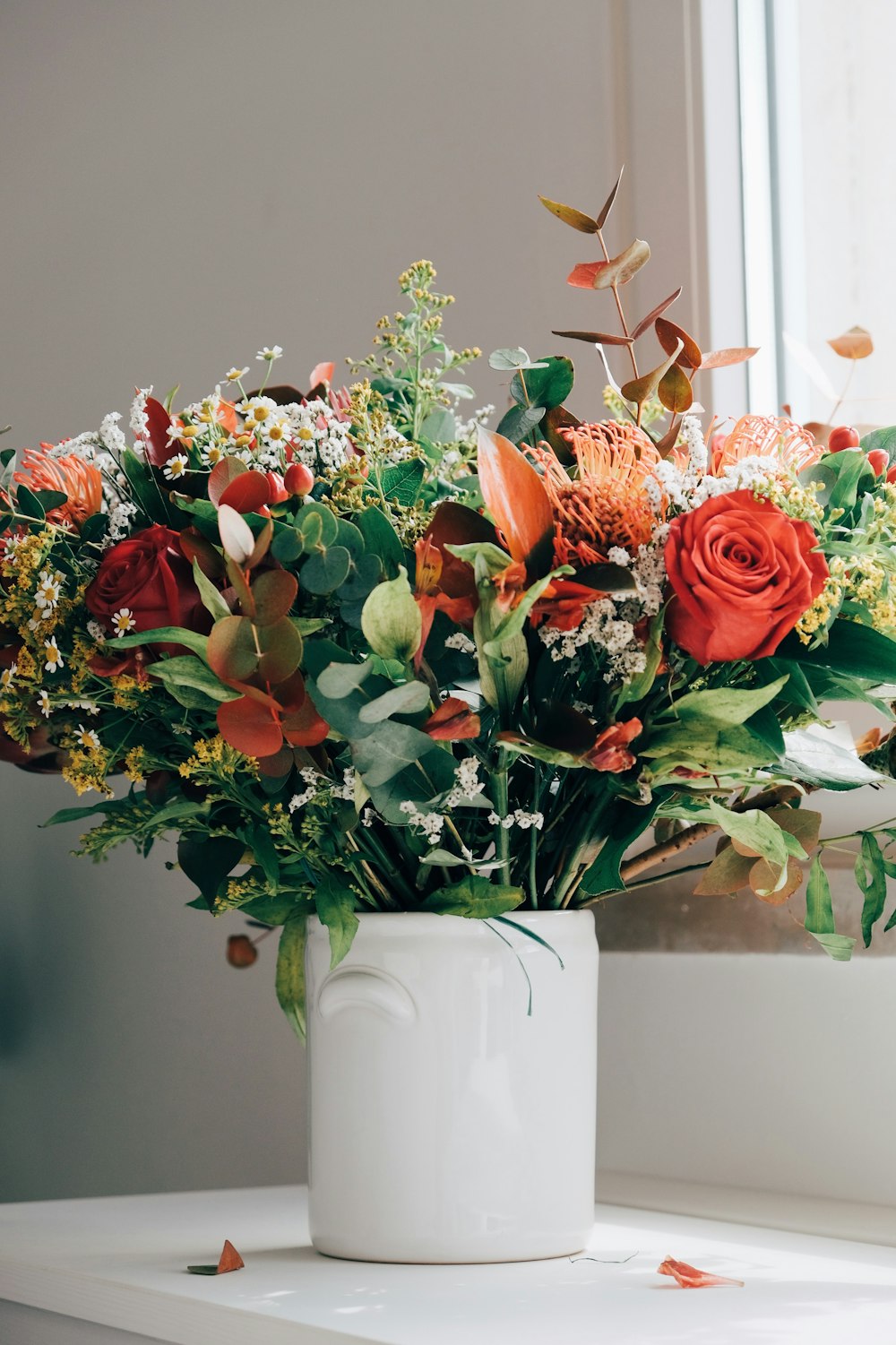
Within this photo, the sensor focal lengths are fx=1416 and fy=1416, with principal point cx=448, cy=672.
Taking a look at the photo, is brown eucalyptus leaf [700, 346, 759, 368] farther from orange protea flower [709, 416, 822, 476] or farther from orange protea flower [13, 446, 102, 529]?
orange protea flower [13, 446, 102, 529]

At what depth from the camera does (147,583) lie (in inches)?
22.3

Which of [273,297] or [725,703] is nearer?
[725,703]

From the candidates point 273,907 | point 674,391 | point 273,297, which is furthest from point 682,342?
point 273,297

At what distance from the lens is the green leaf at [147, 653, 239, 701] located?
0.54 metres

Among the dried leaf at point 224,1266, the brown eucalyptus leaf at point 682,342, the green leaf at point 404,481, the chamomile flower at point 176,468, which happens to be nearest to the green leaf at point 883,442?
the brown eucalyptus leaf at point 682,342

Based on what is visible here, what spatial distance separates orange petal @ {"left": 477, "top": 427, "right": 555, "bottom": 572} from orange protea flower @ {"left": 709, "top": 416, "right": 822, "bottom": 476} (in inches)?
4.1

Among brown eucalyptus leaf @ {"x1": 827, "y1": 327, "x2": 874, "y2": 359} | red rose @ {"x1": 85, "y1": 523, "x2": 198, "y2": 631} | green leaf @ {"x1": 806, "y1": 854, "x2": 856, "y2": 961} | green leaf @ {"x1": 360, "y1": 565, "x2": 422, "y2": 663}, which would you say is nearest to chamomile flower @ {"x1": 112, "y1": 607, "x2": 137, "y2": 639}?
red rose @ {"x1": 85, "y1": 523, "x2": 198, "y2": 631}

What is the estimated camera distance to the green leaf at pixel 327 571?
0.54 metres

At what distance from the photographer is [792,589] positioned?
0.50 m

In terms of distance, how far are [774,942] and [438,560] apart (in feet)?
1.47

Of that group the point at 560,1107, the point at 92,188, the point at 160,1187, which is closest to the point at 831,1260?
the point at 560,1107

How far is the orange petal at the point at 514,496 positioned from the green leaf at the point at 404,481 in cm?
9

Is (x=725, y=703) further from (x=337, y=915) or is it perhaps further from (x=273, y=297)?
(x=273, y=297)

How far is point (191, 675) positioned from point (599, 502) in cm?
17
